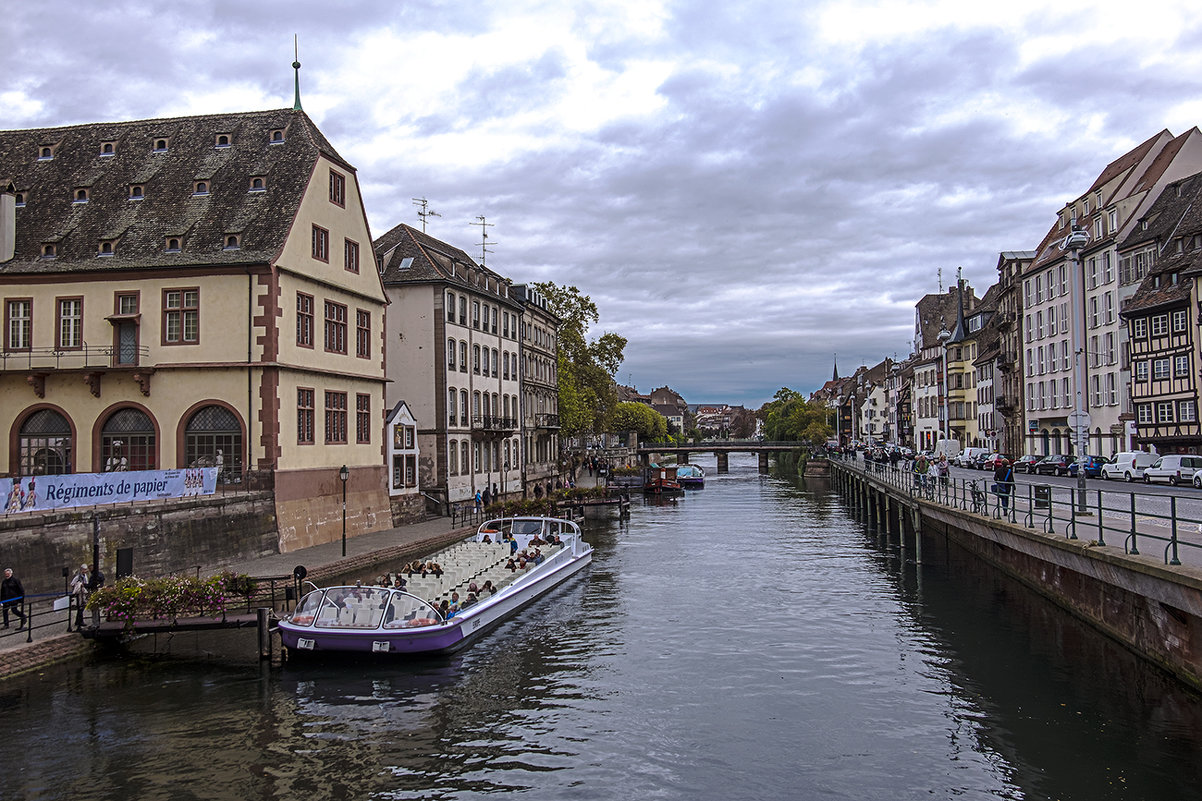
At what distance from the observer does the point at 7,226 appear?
112ft

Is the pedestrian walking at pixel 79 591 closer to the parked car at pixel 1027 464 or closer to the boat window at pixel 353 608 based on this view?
the boat window at pixel 353 608

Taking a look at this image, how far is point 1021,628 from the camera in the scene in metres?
23.5

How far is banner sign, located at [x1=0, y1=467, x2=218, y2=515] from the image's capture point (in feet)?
73.6

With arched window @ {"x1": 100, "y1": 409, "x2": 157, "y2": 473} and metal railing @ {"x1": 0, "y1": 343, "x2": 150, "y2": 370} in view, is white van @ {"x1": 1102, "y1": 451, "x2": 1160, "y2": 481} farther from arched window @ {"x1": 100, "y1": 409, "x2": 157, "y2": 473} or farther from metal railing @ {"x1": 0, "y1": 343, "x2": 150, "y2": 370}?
metal railing @ {"x1": 0, "y1": 343, "x2": 150, "y2": 370}

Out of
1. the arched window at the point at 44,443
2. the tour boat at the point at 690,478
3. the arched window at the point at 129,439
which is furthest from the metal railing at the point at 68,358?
the tour boat at the point at 690,478

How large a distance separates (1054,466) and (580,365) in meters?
40.9

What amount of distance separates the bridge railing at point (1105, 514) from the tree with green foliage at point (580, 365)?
3814 centimetres

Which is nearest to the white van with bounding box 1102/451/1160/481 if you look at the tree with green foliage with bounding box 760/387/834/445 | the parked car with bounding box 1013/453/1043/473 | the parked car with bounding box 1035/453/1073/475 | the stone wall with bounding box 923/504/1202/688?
the parked car with bounding box 1035/453/1073/475

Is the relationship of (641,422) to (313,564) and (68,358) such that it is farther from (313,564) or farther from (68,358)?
(313,564)

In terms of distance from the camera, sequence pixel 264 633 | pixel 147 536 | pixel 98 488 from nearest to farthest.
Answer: pixel 264 633 < pixel 98 488 < pixel 147 536

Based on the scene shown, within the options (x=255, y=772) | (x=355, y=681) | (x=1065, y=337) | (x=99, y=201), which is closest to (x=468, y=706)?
(x=355, y=681)

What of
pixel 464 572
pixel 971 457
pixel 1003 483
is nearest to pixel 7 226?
pixel 464 572

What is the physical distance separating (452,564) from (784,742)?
14817 mm

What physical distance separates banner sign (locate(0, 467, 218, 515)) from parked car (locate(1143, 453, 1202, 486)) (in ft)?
124
